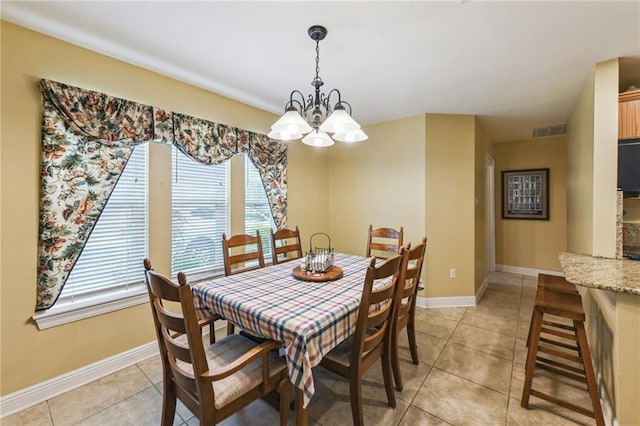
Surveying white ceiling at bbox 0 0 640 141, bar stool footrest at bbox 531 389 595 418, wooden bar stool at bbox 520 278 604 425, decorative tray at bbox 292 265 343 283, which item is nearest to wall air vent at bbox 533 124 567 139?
white ceiling at bbox 0 0 640 141

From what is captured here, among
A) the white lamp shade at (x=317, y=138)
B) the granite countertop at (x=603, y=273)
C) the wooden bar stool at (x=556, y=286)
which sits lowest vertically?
the wooden bar stool at (x=556, y=286)

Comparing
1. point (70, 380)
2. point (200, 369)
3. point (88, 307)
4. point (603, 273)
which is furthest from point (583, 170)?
point (70, 380)

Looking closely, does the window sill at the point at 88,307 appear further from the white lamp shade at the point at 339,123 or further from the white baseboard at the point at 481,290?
the white baseboard at the point at 481,290

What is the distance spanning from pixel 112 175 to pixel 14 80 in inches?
29.3

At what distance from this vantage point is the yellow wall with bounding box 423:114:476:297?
3381mm

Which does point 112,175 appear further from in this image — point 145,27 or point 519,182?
point 519,182

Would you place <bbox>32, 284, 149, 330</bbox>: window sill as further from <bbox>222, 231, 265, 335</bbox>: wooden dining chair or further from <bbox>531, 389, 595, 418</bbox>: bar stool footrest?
<bbox>531, 389, 595, 418</bbox>: bar stool footrest

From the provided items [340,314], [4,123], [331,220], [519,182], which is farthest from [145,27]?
[519,182]

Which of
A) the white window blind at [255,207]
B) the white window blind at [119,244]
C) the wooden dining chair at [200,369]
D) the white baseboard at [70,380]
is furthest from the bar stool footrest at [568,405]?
the white window blind at [119,244]

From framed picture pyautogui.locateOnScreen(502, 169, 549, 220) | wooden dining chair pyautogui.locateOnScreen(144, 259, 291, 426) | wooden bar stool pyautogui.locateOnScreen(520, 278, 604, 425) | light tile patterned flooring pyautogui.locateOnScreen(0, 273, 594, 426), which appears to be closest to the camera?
wooden dining chair pyautogui.locateOnScreen(144, 259, 291, 426)

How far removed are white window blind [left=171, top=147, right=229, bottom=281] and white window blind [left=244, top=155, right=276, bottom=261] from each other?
10.1 inches

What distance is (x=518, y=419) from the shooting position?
167 centimetres

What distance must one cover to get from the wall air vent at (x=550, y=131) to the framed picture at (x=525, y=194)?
0.61 m

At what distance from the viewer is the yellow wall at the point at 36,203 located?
171 cm
